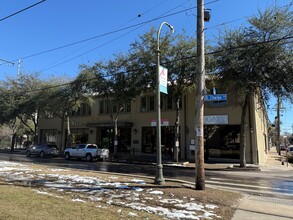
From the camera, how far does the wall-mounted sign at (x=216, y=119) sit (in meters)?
27.4

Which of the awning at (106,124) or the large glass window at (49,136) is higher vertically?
the awning at (106,124)

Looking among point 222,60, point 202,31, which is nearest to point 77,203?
point 202,31

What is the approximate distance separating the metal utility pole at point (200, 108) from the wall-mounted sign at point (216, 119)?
56.2 ft

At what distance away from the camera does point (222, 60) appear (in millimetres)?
21156

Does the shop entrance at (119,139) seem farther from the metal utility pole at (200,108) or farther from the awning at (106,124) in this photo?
the metal utility pole at (200,108)

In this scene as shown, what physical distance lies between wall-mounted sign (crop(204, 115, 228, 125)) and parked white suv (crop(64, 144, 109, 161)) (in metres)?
10.2

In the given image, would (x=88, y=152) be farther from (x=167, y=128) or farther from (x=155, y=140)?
(x=167, y=128)

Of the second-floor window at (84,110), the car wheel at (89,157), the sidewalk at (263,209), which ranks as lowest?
the sidewalk at (263,209)

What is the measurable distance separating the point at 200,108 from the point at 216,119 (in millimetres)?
17406

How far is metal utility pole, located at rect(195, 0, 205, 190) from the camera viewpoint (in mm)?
10633

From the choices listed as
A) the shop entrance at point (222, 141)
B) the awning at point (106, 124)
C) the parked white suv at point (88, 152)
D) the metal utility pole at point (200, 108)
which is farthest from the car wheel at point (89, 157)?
the metal utility pole at point (200, 108)

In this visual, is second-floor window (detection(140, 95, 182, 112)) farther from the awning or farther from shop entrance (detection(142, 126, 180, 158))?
the awning

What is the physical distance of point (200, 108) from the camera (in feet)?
35.7

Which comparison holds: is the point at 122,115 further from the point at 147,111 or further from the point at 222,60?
the point at 222,60
